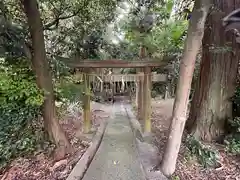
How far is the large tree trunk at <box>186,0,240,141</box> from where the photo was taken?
16.0 ft

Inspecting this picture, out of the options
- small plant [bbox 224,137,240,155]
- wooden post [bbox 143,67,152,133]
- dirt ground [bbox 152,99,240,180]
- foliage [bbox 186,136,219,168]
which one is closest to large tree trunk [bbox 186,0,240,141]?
small plant [bbox 224,137,240,155]

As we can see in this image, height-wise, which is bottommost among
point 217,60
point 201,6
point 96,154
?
point 96,154

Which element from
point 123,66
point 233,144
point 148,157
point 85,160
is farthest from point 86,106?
point 233,144

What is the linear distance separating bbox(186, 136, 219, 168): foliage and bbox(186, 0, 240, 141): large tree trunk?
2.20ft

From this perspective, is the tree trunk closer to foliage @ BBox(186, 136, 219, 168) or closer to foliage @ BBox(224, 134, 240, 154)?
foliage @ BBox(186, 136, 219, 168)

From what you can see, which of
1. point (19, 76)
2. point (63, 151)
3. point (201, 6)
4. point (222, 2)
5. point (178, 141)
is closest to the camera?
point (201, 6)

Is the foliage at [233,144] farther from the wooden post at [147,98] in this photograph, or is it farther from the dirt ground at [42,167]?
the dirt ground at [42,167]

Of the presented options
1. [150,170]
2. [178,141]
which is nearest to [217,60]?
[178,141]

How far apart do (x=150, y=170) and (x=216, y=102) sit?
7.56ft

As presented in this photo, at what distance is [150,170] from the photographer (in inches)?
Answer: 156

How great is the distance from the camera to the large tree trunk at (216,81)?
4867 mm

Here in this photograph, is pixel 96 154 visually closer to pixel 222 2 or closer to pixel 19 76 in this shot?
pixel 19 76

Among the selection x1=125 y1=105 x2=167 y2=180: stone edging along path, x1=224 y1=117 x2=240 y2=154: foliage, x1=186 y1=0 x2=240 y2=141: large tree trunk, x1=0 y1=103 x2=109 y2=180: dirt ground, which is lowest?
x1=0 y1=103 x2=109 y2=180: dirt ground

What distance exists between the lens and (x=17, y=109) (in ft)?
14.2
